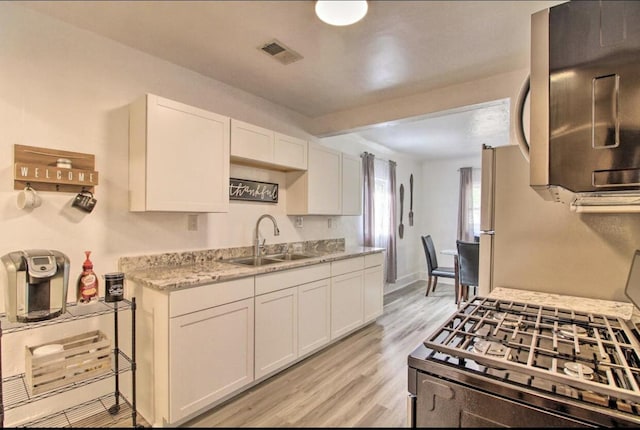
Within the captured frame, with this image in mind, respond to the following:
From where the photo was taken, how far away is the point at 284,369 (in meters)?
2.59

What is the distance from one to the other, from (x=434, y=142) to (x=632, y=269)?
3774mm

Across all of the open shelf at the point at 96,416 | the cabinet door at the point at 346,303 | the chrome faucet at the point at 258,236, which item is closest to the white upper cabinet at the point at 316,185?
the chrome faucet at the point at 258,236

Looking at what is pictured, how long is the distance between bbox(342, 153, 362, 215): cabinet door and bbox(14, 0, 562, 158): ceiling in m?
0.91

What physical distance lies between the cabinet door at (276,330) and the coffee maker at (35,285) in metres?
1.15

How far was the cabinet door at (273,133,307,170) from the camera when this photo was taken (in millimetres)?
2906

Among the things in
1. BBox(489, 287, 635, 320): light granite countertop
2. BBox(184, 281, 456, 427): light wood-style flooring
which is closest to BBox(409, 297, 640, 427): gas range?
BBox(489, 287, 635, 320): light granite countertop

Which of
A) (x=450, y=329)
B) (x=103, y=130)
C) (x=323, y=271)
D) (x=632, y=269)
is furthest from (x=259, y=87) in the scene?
(x=632, y=269)

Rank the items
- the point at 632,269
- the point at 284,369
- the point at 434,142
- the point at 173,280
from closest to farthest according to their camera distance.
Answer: the point at 632,269
the point at 173,280
the point at 284,369
the point at 434,142

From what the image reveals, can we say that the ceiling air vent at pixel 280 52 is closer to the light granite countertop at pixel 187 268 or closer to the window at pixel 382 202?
the light granite countertop at pixel 187 268

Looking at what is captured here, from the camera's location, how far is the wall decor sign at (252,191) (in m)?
2.84

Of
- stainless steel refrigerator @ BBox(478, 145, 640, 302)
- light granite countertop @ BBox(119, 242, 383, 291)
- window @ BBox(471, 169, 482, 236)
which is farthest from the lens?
window @ BBox(471, 169, 482, 236)

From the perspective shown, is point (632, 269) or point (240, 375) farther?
point (240, 375)

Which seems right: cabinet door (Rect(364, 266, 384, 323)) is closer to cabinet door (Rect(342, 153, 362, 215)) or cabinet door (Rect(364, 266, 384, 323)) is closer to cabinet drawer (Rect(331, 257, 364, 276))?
cabinet drawer (Rect(331, 257, 364, 276))

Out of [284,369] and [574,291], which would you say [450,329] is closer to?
[574,291]
